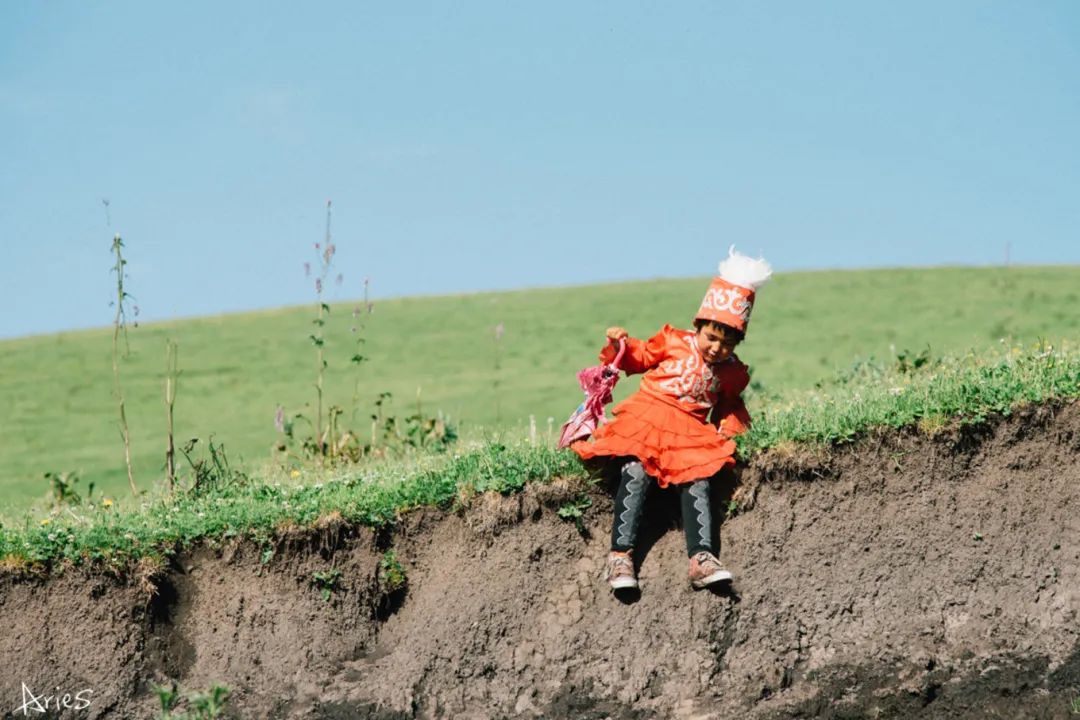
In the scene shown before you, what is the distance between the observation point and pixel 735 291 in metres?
6.90

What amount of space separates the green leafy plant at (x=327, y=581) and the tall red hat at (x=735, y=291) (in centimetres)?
245

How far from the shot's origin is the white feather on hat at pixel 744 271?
691 centimetres

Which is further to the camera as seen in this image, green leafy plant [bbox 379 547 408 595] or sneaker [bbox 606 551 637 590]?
green leafy plant [bbox 379 547 408 595]

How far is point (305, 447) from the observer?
10.2 metres

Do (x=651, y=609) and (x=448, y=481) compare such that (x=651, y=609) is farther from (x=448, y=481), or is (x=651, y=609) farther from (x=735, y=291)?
(x=735, y=291)

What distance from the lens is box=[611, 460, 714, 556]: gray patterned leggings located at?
22.0ft

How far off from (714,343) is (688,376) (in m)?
0.23

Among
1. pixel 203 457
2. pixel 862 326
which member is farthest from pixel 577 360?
pixel 203 457

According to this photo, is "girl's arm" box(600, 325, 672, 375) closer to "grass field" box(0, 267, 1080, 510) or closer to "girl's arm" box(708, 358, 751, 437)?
"girl's arm" box(708, 358, 751, 437)

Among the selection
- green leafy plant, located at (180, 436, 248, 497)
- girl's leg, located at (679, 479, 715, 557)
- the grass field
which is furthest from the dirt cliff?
the grass field

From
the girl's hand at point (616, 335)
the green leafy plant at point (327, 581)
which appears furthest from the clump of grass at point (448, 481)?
the girl's hand at point (616, 335)

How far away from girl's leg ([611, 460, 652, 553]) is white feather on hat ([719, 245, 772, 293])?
1.12m

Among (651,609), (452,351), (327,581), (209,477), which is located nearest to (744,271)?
(651,609)

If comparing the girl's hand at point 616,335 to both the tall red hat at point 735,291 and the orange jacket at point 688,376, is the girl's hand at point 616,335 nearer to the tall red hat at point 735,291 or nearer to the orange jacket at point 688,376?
the orange jacket at point 688,376
